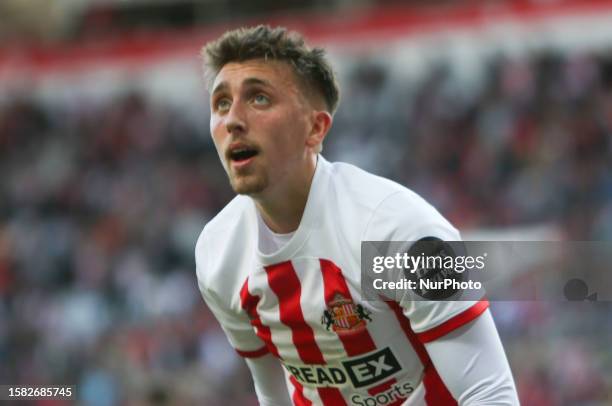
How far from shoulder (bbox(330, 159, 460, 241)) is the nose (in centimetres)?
35

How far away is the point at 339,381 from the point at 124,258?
7805mm

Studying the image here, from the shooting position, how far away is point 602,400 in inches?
261

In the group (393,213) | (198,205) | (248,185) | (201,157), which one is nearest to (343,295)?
(393,213)

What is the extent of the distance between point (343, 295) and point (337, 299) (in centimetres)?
2

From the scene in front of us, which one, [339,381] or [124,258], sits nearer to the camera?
[339,381]

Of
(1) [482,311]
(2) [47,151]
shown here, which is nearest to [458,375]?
(1) [482,311]

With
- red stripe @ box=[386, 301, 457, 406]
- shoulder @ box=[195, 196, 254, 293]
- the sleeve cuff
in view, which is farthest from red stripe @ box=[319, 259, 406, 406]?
the sleeve cuff

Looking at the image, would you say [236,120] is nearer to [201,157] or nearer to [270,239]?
[270,239]

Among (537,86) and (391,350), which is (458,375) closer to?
(391,350)

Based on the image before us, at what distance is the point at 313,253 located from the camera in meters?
3.03

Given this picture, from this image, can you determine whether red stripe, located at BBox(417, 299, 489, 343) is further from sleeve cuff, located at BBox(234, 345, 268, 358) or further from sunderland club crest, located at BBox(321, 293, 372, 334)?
sleeve cuff, located at BBox(234, 345, 268, 358)

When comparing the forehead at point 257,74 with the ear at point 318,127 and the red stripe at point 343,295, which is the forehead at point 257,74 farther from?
the red stripe at point 343,295

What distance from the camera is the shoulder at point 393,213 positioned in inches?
109

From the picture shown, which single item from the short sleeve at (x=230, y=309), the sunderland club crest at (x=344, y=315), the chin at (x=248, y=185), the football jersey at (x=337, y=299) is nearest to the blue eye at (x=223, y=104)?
the chin at (x=248, y=185)
